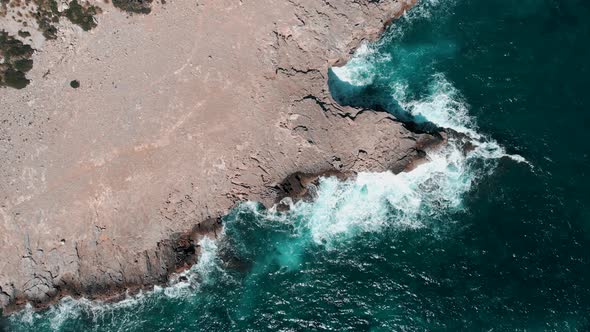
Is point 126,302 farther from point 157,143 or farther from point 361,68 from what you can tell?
point 361,68

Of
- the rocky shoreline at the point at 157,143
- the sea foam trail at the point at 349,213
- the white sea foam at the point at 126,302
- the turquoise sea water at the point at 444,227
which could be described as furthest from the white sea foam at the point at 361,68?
the white sea foam at the point at 126,302

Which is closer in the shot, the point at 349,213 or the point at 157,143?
the point at 157,143

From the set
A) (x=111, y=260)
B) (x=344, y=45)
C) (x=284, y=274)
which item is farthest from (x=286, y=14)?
(x=111, y=260)

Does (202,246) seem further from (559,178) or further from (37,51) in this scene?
(559,178)

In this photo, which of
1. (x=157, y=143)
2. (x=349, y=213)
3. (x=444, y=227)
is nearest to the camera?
(x=444, y=227)

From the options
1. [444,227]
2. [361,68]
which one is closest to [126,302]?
[444,227]

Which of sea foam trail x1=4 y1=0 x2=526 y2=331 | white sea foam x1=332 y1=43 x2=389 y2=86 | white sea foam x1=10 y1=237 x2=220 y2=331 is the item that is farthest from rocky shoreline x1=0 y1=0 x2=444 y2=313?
white sea foam x1=332 y1=43 x2=389 y2=86

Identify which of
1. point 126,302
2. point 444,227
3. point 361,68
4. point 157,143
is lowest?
point 444,227

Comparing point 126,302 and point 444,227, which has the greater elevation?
point 126,302
